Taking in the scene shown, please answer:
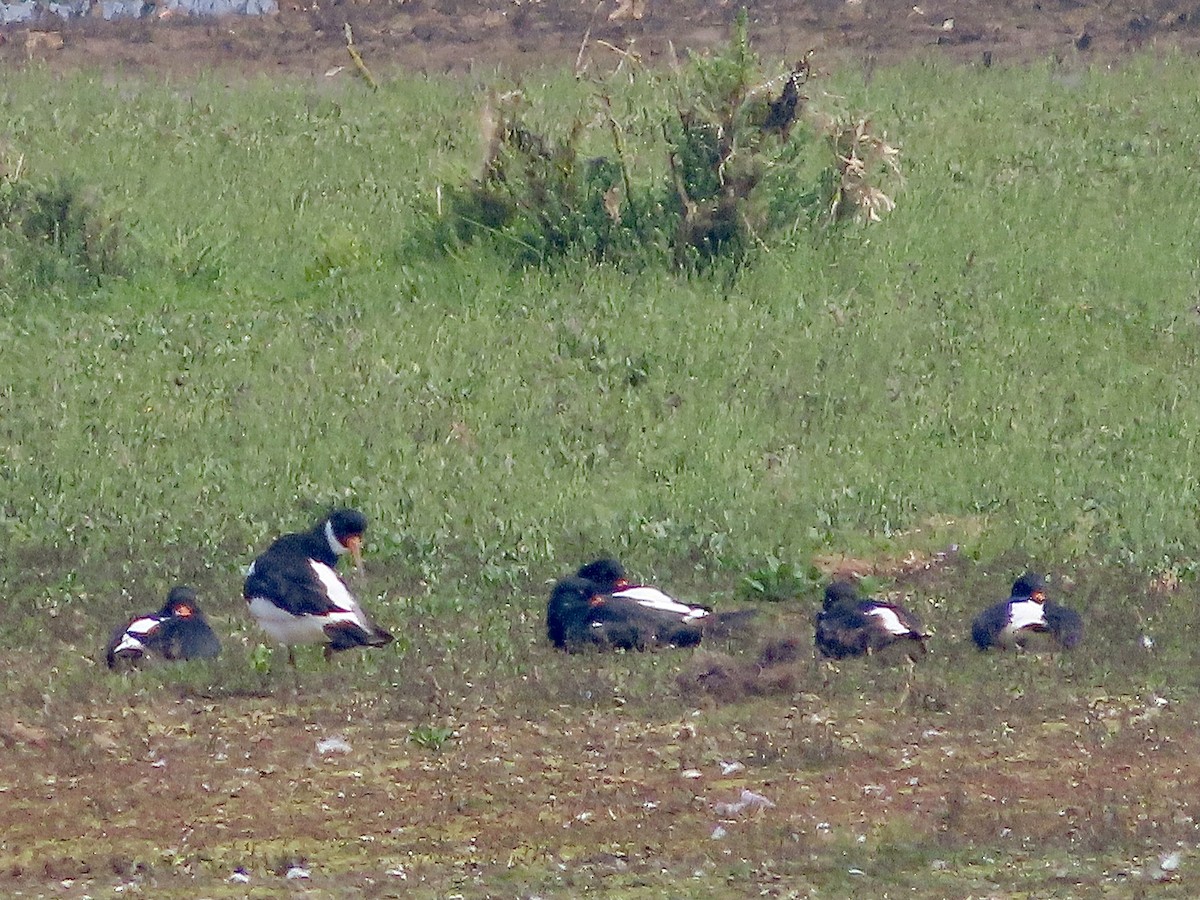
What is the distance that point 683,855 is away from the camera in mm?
6770

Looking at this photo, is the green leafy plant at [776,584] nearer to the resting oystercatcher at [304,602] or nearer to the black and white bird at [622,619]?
the black and white bird at [622,619]

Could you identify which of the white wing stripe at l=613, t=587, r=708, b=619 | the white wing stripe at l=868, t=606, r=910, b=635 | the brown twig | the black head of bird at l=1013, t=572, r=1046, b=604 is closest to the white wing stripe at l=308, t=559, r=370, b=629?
the white wing stripe at l=613, t=587, r=708, b=619

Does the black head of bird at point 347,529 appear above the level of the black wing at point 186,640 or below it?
above

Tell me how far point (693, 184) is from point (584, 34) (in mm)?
8532

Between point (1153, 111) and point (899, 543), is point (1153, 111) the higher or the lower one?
the higher one

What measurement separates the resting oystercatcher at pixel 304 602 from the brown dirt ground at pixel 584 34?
13.1 metres

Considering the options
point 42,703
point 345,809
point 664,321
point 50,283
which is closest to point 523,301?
point 664,321

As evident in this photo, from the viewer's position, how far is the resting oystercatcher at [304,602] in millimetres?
9336

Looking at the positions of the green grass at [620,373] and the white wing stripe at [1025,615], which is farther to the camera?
the green grass at [620,373]

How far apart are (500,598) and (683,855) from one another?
3791 millimetres

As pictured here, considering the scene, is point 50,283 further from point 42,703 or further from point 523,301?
point 42,703

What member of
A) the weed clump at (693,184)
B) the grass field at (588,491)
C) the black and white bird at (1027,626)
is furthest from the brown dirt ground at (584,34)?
the black and white bird at (1027,626)

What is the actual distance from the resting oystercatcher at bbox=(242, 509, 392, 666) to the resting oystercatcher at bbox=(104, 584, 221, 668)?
0.26 m

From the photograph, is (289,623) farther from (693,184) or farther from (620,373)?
(693,184)
